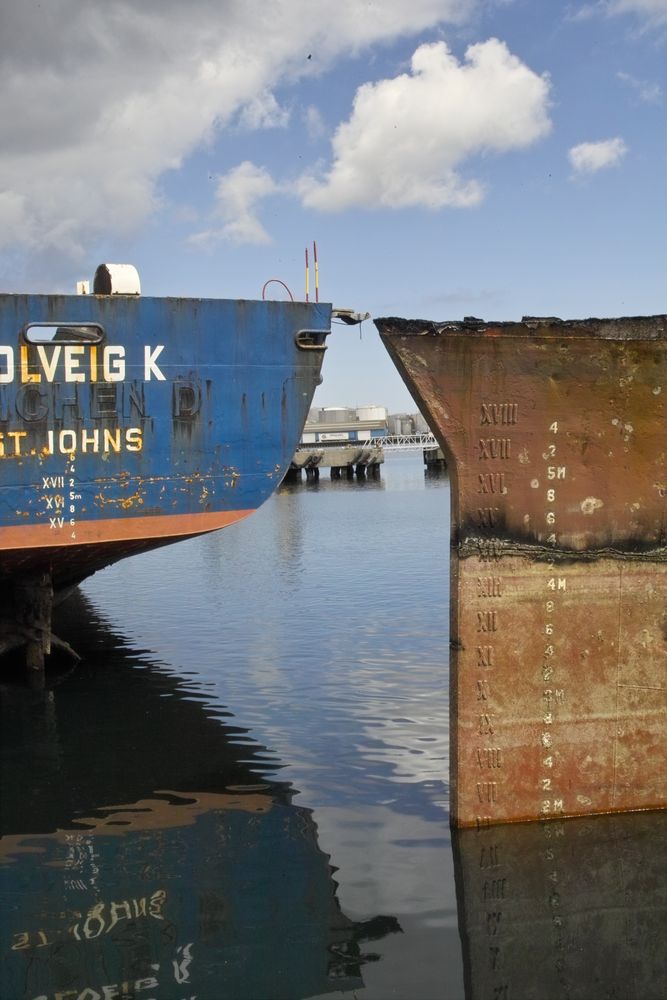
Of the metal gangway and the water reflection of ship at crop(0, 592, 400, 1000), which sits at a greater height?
the metal gangway

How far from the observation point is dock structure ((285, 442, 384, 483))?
219ft

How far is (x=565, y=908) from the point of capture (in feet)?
19.7

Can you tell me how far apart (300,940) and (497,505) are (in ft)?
10.3

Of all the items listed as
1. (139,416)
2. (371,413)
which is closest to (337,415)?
(371,413)

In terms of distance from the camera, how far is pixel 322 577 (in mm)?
21641

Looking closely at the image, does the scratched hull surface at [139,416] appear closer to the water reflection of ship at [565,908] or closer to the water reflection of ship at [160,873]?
the water reflection of ship at [160,873]

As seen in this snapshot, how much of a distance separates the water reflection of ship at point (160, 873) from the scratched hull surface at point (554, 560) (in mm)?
1538

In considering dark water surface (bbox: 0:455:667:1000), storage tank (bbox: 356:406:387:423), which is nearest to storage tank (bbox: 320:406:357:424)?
storage tank (bbox: 356:406:387:423)

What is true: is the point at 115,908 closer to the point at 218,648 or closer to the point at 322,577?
the point at 218,648

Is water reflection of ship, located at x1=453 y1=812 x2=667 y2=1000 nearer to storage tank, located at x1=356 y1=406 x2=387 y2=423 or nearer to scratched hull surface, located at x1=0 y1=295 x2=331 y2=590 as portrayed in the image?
scratched hull surface, located at x1=0 y1=295 x2=331 y2=590

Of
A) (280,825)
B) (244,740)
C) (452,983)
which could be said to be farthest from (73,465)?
(452,983)

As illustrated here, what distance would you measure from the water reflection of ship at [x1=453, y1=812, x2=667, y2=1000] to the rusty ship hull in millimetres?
6523

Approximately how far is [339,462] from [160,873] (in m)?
64.5

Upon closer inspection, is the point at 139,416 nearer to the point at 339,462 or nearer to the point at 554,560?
the point at 554,560
